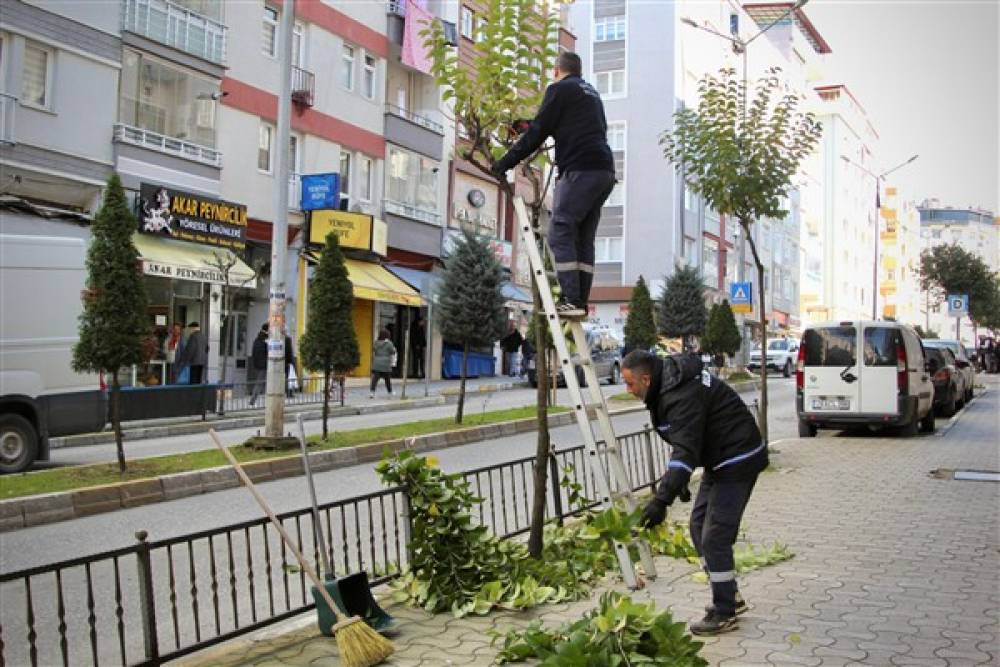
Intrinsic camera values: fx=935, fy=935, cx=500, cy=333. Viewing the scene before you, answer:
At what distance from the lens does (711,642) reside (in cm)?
518

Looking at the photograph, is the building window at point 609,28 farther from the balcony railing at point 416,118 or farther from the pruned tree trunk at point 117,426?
the pruned tree trunk at point 117,426

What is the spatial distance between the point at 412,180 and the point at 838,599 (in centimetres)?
2875

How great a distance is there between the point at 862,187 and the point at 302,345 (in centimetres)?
9682

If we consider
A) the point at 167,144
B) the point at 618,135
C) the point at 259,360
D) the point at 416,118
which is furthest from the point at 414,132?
the point at 618,135

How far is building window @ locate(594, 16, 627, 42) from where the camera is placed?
5506cm

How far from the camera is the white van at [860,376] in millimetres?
16406

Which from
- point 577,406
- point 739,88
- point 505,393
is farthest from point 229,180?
point 577,406

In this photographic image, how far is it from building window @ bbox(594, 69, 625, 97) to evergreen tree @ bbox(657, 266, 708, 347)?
60.2 ft

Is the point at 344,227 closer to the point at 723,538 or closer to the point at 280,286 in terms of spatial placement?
the point at 280,286

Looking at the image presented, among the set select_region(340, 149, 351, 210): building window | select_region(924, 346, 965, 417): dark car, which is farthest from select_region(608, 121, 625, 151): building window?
select_region(924, 346, 965, 417): dark car

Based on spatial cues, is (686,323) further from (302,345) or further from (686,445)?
(686,445)

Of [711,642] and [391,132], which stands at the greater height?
[391,132]

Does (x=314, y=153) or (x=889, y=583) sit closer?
(x=889, y=583)

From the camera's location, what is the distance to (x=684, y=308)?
4119 centimetres
